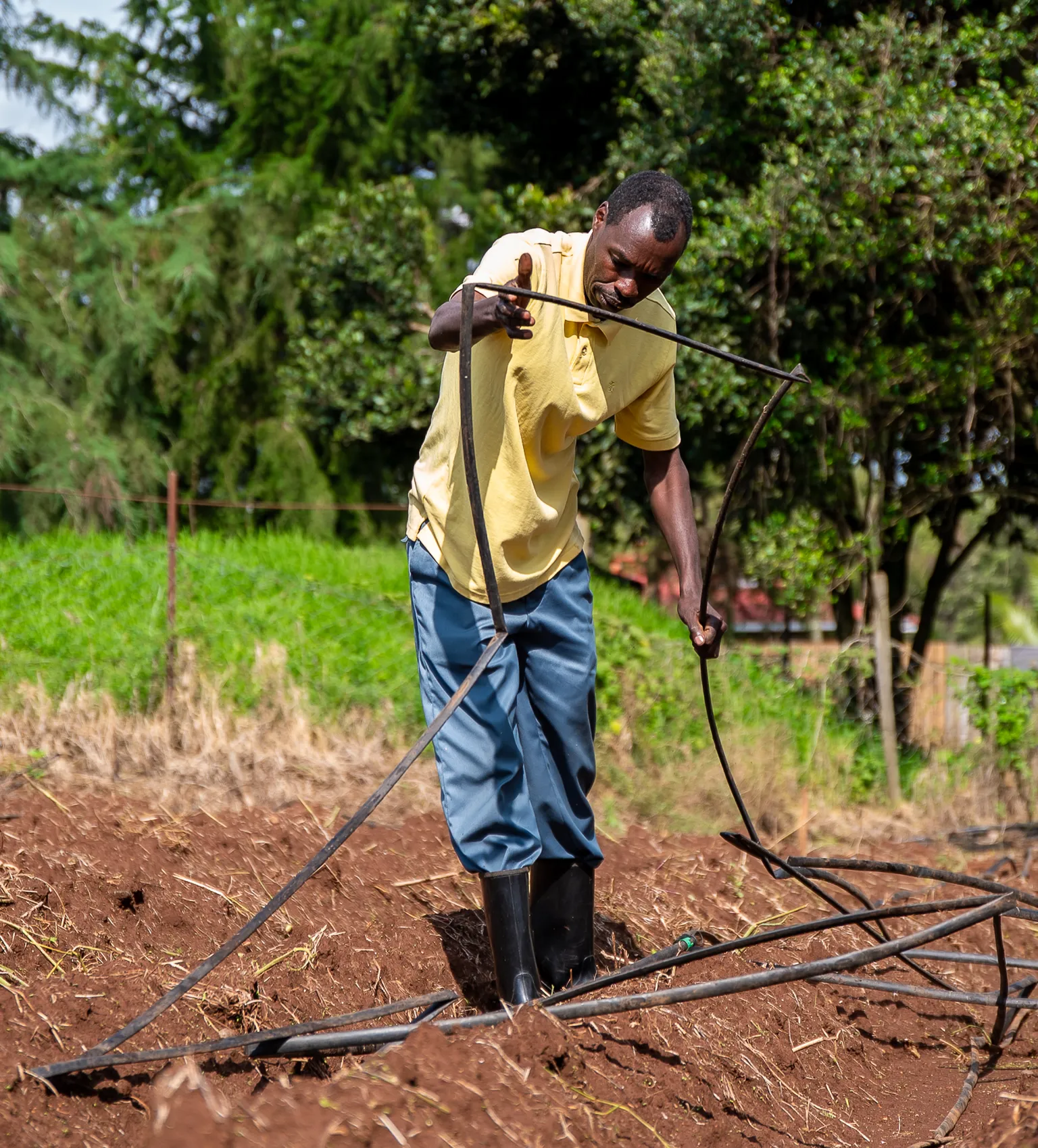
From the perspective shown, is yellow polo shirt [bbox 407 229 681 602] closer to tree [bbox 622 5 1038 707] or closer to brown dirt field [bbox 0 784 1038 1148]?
brown dirt field [bbox 0 784 1038 1148]

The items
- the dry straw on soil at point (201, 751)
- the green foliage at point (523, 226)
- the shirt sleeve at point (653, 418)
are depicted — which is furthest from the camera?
the green foliage at point (523, 226)

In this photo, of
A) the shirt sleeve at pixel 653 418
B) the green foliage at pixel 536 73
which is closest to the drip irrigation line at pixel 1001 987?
the shirt sleeve at pixel 653 418

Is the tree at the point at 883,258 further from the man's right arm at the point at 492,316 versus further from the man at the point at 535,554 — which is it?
the man's right arm at the point at 492,316

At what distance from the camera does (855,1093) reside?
2.67 meters

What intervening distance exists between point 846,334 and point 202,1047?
685 centimetres

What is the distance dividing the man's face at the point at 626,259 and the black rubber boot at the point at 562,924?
1.32m

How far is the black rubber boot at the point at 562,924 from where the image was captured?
272 cm

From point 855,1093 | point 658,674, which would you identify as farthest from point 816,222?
point 855,1093

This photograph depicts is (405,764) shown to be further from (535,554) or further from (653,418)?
(653,418)

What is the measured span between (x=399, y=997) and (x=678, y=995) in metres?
1.05

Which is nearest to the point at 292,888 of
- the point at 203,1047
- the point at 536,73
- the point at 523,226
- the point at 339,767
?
the point at 203,1047

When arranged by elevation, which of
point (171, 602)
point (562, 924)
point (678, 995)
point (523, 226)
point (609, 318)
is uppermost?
point (523, 226)

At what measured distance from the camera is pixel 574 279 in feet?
8.05

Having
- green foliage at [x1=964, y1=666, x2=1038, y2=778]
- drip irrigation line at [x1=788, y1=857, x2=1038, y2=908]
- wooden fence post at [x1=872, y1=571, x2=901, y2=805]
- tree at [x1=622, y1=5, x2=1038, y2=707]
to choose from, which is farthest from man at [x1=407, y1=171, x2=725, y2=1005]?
tree at [x1=622, y1=5, x2=1038, y2=707]
